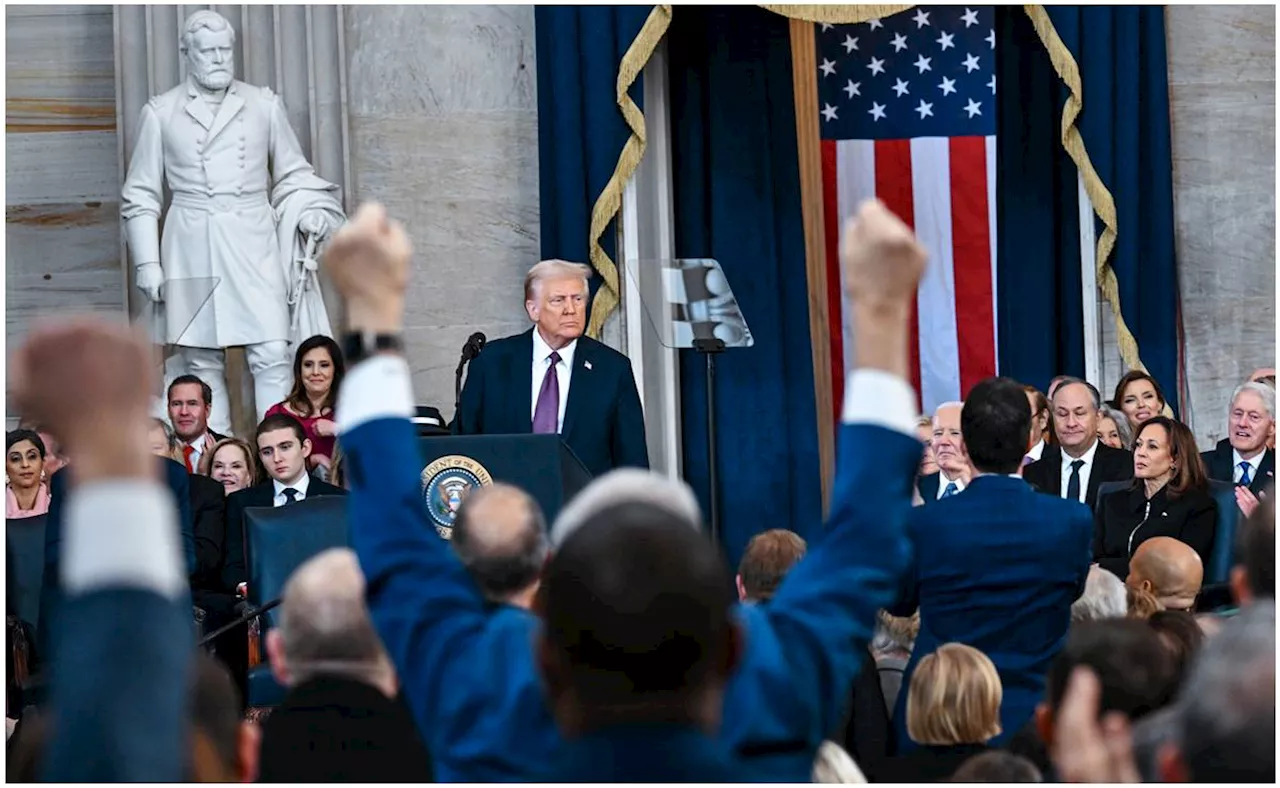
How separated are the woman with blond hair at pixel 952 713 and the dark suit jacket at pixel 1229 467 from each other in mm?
3555


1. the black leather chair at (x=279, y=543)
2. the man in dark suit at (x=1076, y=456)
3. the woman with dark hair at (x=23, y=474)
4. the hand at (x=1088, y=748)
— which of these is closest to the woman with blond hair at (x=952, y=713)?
the hand at (x=1088, y=748)

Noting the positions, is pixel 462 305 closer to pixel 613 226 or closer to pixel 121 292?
pixel 613 226

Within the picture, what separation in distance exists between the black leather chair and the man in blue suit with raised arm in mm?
3267

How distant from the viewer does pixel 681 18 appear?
988 cm

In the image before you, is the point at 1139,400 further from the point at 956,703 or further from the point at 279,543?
the point at 956,703

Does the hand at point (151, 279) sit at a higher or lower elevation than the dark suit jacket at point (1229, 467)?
higher

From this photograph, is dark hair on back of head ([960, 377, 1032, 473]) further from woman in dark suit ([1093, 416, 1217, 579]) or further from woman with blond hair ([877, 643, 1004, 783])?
woman in dark suit ([1093, 416, 1217, 579])

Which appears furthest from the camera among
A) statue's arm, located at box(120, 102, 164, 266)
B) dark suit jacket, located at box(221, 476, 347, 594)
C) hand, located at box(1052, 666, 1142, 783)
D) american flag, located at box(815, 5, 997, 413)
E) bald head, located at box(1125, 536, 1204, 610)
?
american flag, located at box(815, 5, 997, 413)

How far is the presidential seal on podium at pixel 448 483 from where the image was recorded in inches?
214

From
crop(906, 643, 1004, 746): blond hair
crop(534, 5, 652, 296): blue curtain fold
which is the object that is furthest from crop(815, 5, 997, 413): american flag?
crop(906, 643, 1004, 746): blond hair

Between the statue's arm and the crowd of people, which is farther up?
the statue's arm

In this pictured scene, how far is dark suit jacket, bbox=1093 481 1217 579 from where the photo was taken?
19.7ft

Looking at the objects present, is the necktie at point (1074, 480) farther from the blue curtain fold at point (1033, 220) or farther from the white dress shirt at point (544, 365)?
the blue curtain fold at point (1033, 220)

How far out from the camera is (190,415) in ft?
25.2
